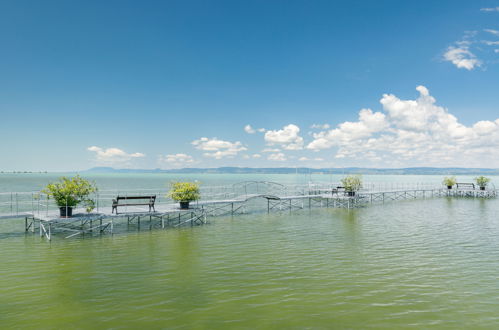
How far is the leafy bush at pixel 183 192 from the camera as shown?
23203mm

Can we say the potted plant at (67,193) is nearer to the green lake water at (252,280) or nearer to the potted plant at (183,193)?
the green lake water at (252,280)

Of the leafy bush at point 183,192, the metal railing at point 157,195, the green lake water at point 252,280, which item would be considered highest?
the leafy bush at point 183,192

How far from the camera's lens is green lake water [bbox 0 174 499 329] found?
26.3 ft

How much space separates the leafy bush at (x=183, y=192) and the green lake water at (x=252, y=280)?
4649 mm

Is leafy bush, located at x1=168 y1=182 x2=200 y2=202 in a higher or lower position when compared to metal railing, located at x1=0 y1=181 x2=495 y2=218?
higher

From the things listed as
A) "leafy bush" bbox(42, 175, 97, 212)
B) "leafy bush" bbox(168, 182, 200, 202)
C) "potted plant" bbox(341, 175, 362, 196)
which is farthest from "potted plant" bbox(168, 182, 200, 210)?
"potted plant" bbox(341, 175, 362, 196)

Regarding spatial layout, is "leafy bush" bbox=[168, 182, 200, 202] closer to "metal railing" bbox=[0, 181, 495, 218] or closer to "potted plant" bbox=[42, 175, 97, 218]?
"metal railing" bbox=[0, 181, 495, 218]

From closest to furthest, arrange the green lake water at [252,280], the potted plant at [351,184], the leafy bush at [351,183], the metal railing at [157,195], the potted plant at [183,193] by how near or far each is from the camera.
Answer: the green lake water at [252,280]
the metal railing at [157,195]
the potted plant at [183,193]
the potted plant at [351,184]
the leafy bush at [351,183]

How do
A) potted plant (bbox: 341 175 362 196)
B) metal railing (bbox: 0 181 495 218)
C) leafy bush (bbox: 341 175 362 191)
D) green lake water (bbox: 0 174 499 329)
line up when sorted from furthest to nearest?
leafy bush (bbox: 341 175 362 191) → potted plant (bbox: 341 175 362 196) → metal railing (bbox: 0 181 495 218) → green lake water (bbox: 0 174 499 329)

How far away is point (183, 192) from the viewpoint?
2322cm

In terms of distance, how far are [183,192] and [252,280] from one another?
13.6 meters

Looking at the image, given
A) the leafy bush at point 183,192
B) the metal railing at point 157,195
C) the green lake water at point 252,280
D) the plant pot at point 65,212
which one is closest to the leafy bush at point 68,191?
the plant pot at point 65,212

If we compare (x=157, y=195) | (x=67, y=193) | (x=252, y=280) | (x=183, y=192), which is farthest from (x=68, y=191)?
(x=157, y=195)

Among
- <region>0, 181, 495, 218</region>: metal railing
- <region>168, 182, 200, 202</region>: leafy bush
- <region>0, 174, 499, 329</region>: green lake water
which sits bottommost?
<region>0, 174, 499, 329</region>: green lake water
